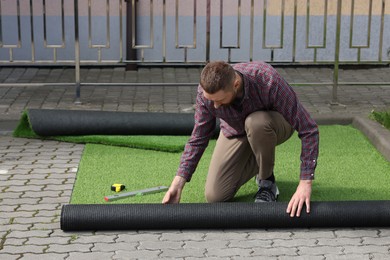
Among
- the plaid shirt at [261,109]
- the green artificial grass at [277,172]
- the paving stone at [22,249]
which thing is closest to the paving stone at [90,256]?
the paving stone at [22,249]

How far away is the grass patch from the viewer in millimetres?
8098

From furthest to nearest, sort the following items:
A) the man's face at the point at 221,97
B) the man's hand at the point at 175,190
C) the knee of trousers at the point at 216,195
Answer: the knee of trousers at the point at 216,195 → the man's hand at the point at 175,190 → the man's face at the point at 221,97

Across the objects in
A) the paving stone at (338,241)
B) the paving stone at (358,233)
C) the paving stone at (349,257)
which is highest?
the paving stone at (358,233)

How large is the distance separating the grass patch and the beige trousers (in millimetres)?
2485

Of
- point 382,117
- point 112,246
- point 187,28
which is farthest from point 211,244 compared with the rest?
point 187,28

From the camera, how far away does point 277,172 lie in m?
6.74

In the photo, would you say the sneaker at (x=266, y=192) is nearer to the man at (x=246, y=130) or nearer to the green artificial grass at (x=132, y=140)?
the man at (x=246, y=130)

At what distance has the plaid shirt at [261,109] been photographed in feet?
17.2

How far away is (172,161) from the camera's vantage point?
23.3 ft

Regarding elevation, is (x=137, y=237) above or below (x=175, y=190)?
below

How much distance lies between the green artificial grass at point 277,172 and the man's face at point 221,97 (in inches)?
42.9

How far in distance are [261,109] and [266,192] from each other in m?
0.64

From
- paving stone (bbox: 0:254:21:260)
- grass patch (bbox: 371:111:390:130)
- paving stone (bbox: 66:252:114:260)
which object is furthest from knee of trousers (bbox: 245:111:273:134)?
grass patch (bbox: 371:111:390:130)

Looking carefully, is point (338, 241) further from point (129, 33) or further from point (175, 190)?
point (129, 33)
